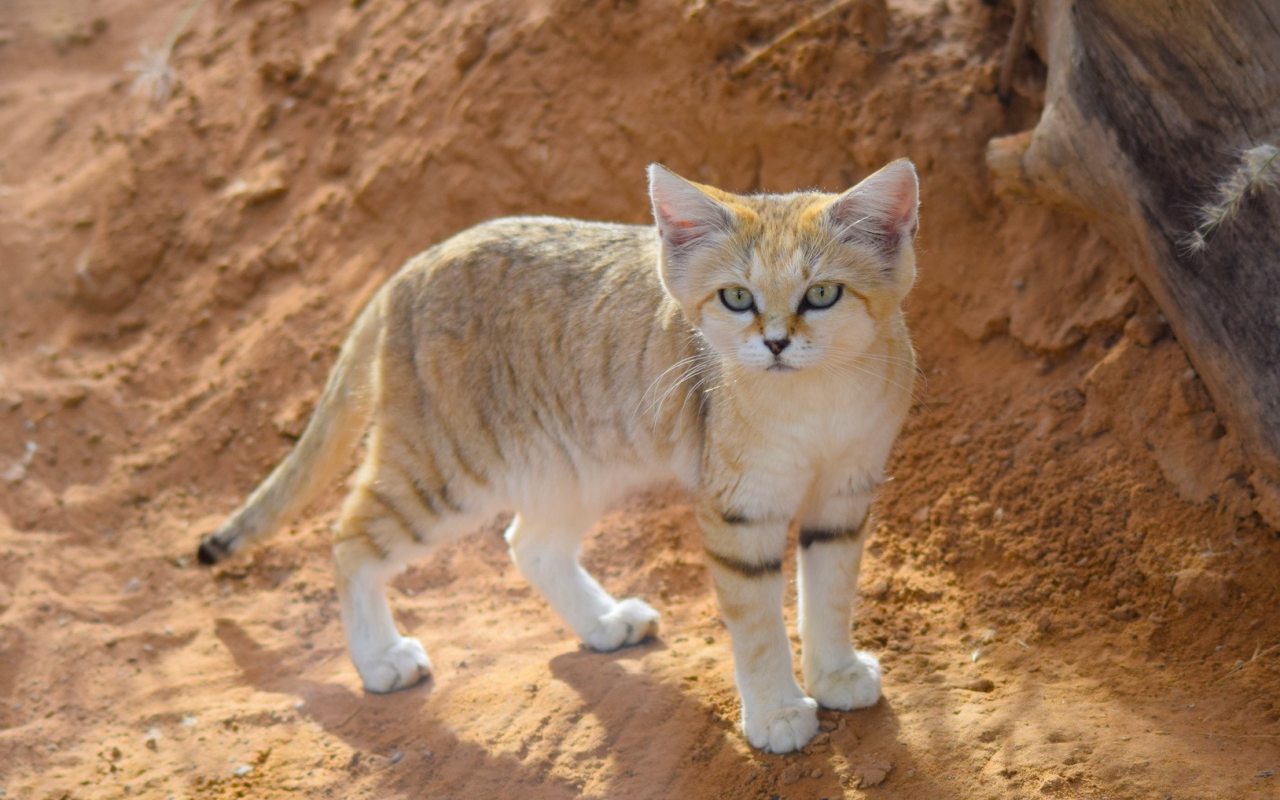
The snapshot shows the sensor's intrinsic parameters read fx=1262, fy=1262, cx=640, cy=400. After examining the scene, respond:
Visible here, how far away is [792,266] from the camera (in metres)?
3.36

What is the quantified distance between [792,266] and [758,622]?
106cm

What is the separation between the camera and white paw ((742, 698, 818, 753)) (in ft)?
12.0

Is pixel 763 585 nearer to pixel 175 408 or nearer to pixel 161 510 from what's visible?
pixel 161 510

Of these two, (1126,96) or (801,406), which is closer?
(801,406)

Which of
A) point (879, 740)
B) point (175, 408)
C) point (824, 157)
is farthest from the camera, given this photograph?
point (175, 408)

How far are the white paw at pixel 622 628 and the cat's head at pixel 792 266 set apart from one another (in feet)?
4.55

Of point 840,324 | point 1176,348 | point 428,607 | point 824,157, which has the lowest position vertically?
point 428,607

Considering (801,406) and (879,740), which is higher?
(801,406)

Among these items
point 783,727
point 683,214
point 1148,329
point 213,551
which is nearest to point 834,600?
point 783,727

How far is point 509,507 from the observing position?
4.46 m

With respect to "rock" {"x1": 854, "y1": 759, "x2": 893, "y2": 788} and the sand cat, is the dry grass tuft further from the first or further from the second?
"rock" {"x1": 854, "y1": 759, "x2": 893, "y2": 788}

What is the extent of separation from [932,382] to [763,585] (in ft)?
5.62

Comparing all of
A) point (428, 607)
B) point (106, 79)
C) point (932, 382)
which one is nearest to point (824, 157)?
point (932, 382)

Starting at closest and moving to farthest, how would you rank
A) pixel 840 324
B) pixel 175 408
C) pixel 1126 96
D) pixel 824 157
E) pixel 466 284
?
1. pixel 840 324
2. pixel 1126 96
3. pixel 466 284
4. pixel 824 157
5. pixel 175 408
